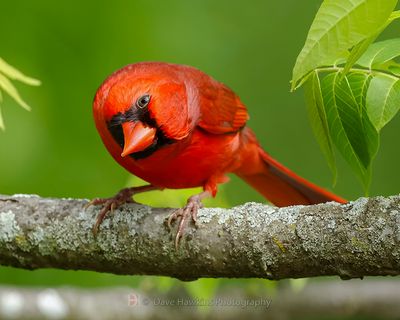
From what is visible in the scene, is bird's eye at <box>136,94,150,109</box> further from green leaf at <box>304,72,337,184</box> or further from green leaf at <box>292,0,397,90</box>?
green leaf at <box>292,0,397,90</box>

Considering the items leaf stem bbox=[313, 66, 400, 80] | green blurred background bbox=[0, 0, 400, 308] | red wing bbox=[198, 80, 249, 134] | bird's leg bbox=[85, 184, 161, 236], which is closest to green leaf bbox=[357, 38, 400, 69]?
leaf stem bbox=[313, 66, 400, 80]

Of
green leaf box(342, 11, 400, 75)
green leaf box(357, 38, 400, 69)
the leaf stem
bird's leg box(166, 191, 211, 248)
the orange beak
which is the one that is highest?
green leaf box(342, 11, 400, 75)

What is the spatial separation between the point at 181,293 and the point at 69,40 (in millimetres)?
1689

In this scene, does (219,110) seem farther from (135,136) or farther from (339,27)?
(339,27)

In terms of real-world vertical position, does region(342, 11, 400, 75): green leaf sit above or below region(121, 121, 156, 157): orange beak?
above

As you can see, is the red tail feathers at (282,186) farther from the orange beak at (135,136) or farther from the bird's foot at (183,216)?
the orange beak at (135,136)

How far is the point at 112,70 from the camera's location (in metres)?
5.25

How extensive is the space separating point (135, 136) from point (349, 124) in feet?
3.11

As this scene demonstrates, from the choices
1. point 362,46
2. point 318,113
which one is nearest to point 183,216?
point 318,113

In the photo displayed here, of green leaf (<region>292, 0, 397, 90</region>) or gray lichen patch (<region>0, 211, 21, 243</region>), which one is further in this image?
gray lichen patch (<region>0, 211, 21, 243</region>)

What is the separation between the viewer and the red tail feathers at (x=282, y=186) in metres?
4.24

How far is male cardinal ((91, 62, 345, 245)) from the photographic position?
304 centimetres

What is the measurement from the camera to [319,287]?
15.8 feet

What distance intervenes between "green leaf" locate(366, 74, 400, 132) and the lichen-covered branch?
30 centimetres
